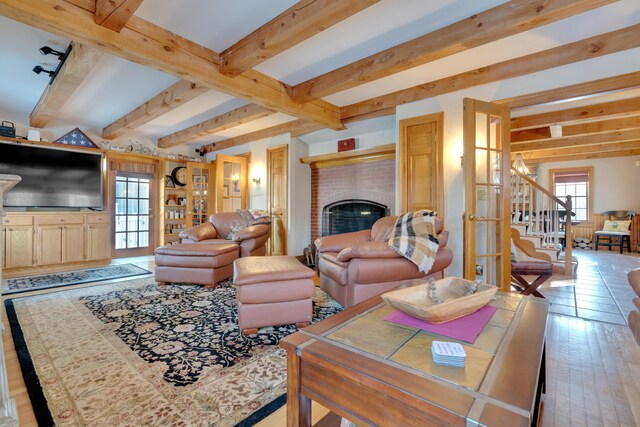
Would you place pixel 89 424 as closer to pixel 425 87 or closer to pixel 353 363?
pixel 353 363

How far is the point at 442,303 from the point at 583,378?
50.1 inches

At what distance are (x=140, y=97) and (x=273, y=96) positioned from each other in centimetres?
196

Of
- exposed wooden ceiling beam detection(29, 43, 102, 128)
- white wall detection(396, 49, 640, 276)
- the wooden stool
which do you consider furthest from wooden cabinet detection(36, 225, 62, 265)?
the wooden stool

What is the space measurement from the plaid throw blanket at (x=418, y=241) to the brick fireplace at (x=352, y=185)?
161 cm

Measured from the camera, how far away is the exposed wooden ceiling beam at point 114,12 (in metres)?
1.97

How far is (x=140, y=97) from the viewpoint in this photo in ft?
12.9

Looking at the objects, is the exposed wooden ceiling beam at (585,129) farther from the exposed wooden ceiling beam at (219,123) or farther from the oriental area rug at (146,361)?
the oriental area rug at (146,361)

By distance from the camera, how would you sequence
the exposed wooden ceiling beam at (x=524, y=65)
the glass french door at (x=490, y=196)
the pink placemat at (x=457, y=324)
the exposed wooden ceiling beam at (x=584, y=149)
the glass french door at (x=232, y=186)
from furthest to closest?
the exposed wooden ceiling beam at (x=584, y=149), the glass french door at (x=232, y=186), the glass french door at (x=490, y=196), the exposed wooden ceiling beam at (x=524, y=65), the pink placemat at (x=457, y=324)

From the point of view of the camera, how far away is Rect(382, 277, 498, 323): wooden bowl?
1.13 metres

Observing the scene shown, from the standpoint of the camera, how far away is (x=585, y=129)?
4.85 meters

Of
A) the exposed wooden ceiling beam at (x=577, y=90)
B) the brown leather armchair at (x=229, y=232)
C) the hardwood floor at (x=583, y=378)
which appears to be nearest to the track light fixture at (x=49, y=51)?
the brown leather armchair at (x=229, y=232)

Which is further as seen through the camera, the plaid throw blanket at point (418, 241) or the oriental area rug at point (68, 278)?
the oriental area rug at point (68, 278)

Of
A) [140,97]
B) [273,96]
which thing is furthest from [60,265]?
[273,96]

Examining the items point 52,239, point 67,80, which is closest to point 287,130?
point 67,80
